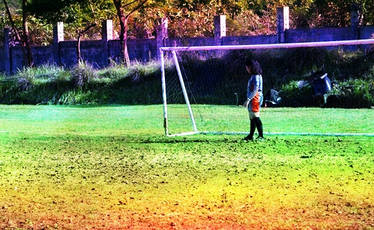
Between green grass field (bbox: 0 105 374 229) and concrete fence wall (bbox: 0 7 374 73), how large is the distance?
46.5 feet

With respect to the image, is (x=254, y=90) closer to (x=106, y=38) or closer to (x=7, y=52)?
(x=106, y=38)

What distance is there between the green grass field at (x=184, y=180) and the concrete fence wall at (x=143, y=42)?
14.2m

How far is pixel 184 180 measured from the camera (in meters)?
9.45

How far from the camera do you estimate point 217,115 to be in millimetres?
21484

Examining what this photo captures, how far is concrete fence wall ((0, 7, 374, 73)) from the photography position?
30.8 meters

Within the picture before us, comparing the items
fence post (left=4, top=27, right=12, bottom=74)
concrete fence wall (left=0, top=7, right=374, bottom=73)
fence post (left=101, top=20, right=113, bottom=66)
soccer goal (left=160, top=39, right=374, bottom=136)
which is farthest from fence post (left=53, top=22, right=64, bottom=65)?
soccer goal (left=160, top=39, right=374, bottom=136)

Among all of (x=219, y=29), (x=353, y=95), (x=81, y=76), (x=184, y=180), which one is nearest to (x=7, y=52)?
(x=81, y=76)

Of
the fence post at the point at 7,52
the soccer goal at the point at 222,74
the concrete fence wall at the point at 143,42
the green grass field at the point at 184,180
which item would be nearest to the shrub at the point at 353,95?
the soccer goal at the point at 222,74

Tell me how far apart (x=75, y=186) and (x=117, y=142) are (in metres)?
4.99

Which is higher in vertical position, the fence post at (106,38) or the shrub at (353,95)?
the fence post at (106,38)

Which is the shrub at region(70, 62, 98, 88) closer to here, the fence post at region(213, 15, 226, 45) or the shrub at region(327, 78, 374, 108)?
the fence post at region(213, 15, 226, 45)

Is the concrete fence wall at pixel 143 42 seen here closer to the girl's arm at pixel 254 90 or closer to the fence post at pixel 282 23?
the fence post at pixel 282 23

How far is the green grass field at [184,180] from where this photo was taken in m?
7.24

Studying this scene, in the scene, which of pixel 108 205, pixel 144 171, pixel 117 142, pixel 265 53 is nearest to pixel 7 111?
pixel 265 53
